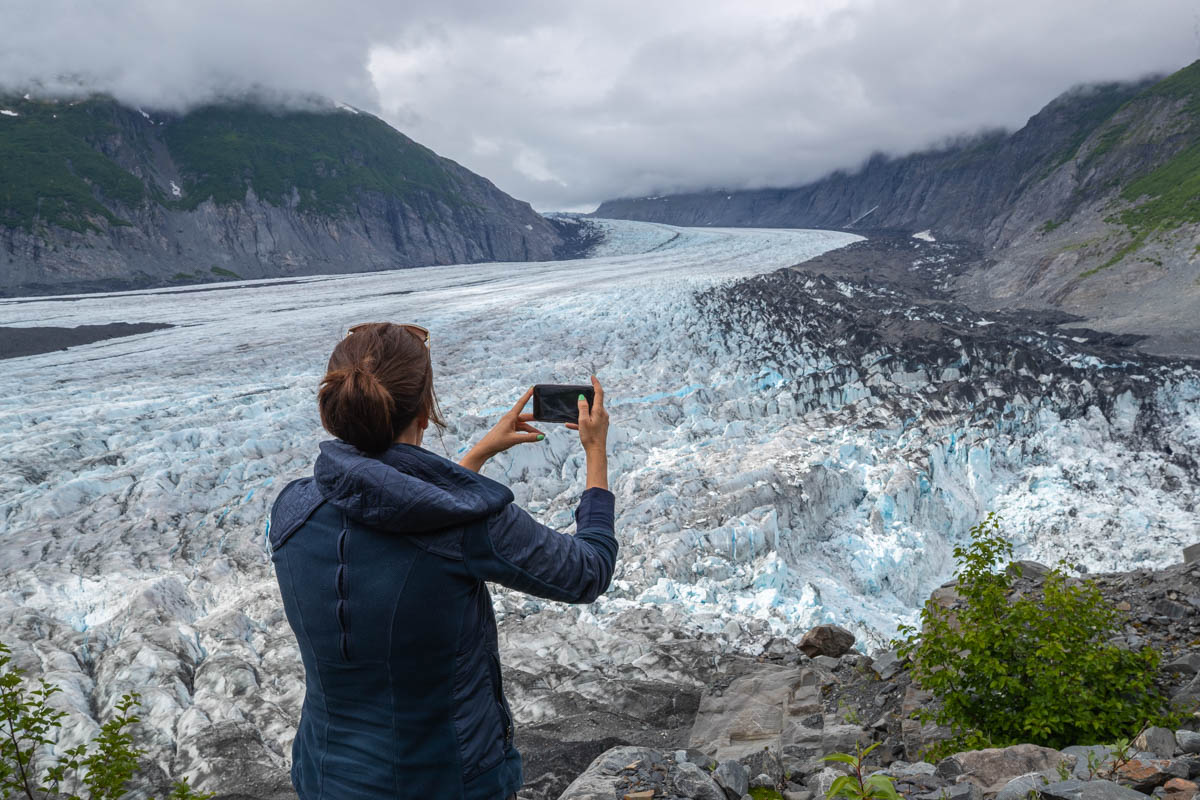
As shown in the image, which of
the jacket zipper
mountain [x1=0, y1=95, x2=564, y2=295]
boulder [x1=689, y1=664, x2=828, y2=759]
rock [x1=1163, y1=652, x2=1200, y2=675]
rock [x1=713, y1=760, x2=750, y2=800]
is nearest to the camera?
the jacket zipper

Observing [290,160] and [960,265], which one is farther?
[290,160]

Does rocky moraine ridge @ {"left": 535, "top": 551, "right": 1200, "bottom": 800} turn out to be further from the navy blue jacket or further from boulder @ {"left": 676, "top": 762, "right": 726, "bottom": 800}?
the navy blue jacket

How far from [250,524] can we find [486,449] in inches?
333

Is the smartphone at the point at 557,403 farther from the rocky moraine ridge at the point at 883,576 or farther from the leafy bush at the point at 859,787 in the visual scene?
the rocky moraine ridge at the point at 883,576

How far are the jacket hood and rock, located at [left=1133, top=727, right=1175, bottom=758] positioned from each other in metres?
3.59

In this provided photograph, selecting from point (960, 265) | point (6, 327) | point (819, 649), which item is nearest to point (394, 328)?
point (819, 649)

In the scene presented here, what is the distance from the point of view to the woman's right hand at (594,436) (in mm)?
1816

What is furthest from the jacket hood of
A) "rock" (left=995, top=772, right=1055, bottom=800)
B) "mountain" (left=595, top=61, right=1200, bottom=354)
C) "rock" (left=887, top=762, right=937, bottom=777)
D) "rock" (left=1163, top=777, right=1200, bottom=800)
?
"mountain" (left=595, top=61, right=1200, bottom=354)

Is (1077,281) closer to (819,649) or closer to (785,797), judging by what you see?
(819,649)

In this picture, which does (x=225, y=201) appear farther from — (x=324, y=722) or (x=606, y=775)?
(x=324, y=722)

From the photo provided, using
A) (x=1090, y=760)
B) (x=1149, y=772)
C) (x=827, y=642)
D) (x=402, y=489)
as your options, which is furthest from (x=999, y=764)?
(x=827, y=642)

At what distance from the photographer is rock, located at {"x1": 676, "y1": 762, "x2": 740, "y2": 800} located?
3.63m

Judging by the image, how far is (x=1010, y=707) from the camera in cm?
410

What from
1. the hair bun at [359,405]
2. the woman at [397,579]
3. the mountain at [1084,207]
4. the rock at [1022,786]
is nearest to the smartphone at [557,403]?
the woman at [397,579]
